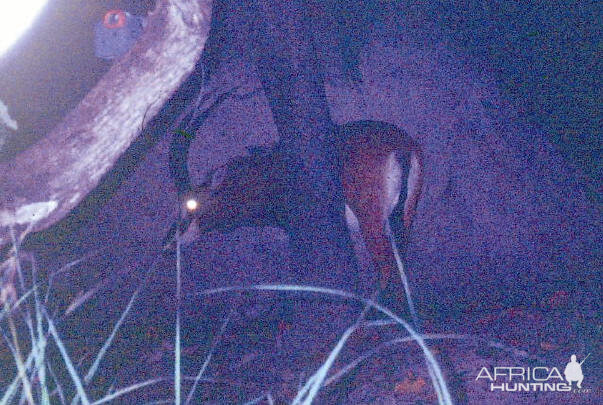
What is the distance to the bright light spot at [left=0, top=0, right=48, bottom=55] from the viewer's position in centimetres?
255

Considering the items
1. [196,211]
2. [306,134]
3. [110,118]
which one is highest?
[110,118]

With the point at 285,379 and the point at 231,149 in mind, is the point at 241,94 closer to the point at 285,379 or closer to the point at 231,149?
the point at 231,149

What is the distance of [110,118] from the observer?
7.45 feet

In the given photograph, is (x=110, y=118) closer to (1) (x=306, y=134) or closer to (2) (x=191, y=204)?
(2) (x=191, y=204)

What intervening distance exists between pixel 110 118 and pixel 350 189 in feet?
4.23

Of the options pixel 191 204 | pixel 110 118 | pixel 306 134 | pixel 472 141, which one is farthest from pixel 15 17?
pixel 472 141

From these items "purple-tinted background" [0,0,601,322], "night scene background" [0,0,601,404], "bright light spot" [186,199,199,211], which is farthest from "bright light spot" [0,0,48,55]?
"bright light spot" [186,199,199,211]

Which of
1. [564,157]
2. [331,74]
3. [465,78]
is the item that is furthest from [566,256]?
[331,74]

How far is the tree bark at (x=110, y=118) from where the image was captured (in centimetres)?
221

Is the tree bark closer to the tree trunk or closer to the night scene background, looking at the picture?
the night scene background

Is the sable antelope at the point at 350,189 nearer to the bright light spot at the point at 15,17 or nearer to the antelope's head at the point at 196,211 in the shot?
the antelope's head at the point at 196,211

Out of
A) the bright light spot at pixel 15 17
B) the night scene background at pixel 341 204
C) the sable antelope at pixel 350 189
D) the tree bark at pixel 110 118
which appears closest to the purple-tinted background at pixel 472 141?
the night scene background at pixel 341 204

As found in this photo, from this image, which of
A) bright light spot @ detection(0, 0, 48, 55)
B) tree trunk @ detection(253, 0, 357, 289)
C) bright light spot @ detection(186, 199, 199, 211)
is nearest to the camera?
tree trunk @ detection(253, 0, 357, 289)

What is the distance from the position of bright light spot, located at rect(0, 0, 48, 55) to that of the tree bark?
0.78m
